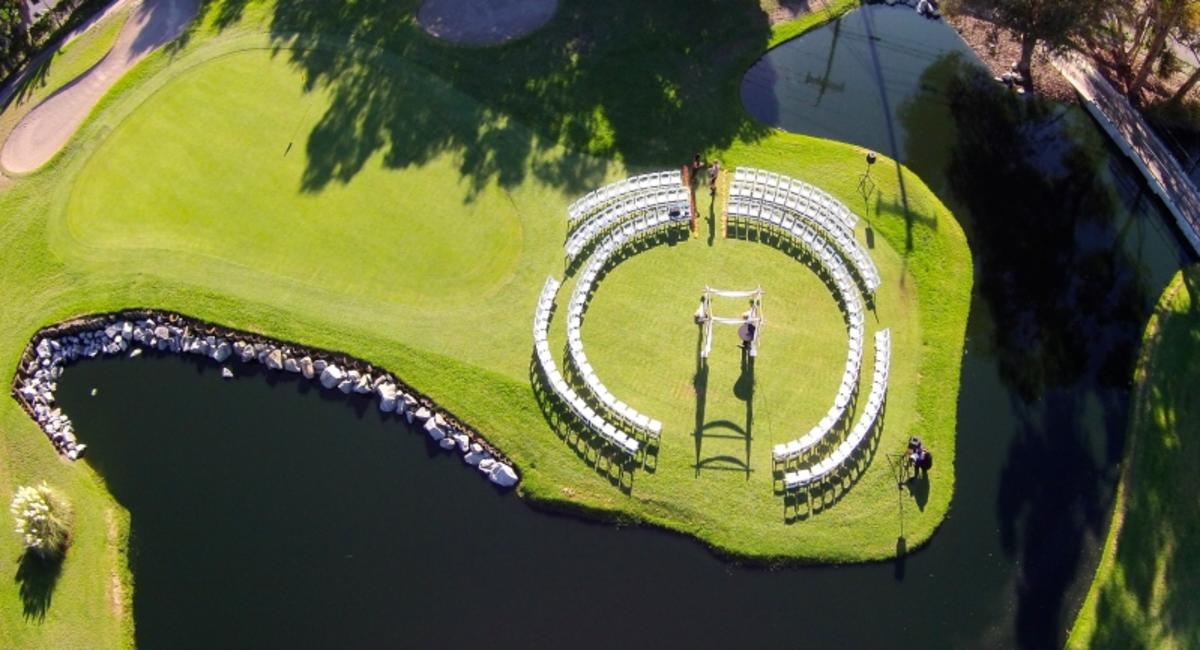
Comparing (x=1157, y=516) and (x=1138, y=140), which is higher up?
(x=1138, y=140)

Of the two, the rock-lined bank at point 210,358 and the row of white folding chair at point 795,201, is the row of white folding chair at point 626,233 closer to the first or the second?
A: the row of white folding chair at point 795,201

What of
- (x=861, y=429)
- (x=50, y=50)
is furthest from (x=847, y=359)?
(x=50, y=50)

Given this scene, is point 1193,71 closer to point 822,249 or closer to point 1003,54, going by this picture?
point 1003,54

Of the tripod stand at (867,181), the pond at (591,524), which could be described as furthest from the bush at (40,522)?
the tripod stand at (867,181)

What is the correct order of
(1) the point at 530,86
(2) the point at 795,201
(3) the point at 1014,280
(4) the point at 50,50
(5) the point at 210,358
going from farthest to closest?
(4) the point at 50,50 → (1) the point at 530,86 → (2) the point at 795,201 → (3) the point at 1014,280 → (5) the point at 210,358

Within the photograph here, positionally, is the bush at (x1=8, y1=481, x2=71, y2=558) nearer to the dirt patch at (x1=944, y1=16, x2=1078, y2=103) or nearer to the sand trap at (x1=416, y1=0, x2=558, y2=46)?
the sand trap at (x1=416, y1=0, x2=558, y2=46)

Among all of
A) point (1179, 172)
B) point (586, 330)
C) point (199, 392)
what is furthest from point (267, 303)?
point (1179, 172)
